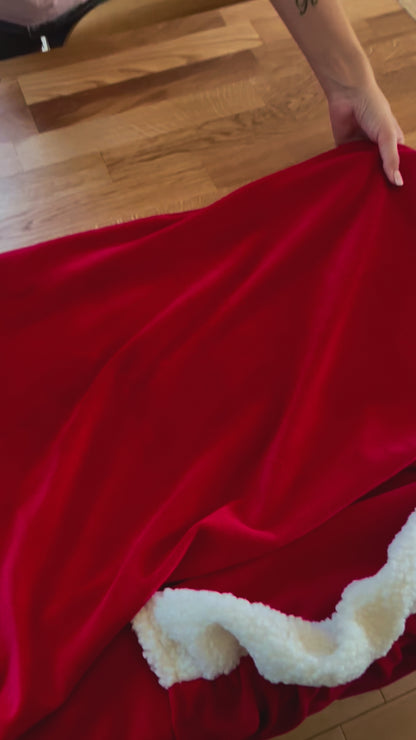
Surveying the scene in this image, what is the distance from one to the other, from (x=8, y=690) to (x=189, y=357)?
0.42m

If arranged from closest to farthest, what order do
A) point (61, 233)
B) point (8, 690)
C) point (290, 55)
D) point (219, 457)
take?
1. point (8, 690)
2. point (219, 457)
3. point (61, 233)
4. point (290, 55)

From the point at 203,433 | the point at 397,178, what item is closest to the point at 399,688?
the point at 203,433

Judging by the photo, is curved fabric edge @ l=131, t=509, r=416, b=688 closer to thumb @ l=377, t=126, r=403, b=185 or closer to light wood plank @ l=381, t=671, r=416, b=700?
light wood plank @ l=381, t=671, r=416, b=700

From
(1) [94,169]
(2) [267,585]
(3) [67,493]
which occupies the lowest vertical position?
(2) [267,585]

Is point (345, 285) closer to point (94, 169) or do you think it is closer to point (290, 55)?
point (94, 169)

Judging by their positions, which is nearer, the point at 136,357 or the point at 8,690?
the point at 8,690

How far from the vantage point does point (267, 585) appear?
0.72 m

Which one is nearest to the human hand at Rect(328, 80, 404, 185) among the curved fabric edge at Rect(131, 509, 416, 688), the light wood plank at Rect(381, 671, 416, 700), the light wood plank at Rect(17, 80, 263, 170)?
the light wood plank at Rect(17, 80, 263, 170)

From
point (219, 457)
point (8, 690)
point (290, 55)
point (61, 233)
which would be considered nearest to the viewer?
point (8, 690)

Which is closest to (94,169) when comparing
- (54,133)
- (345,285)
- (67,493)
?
(54,133)

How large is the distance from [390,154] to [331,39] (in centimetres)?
21

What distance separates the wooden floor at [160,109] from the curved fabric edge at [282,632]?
0.68 metres

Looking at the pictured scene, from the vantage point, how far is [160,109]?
1.21 m

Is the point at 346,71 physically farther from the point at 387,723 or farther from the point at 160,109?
the point at 387,723
